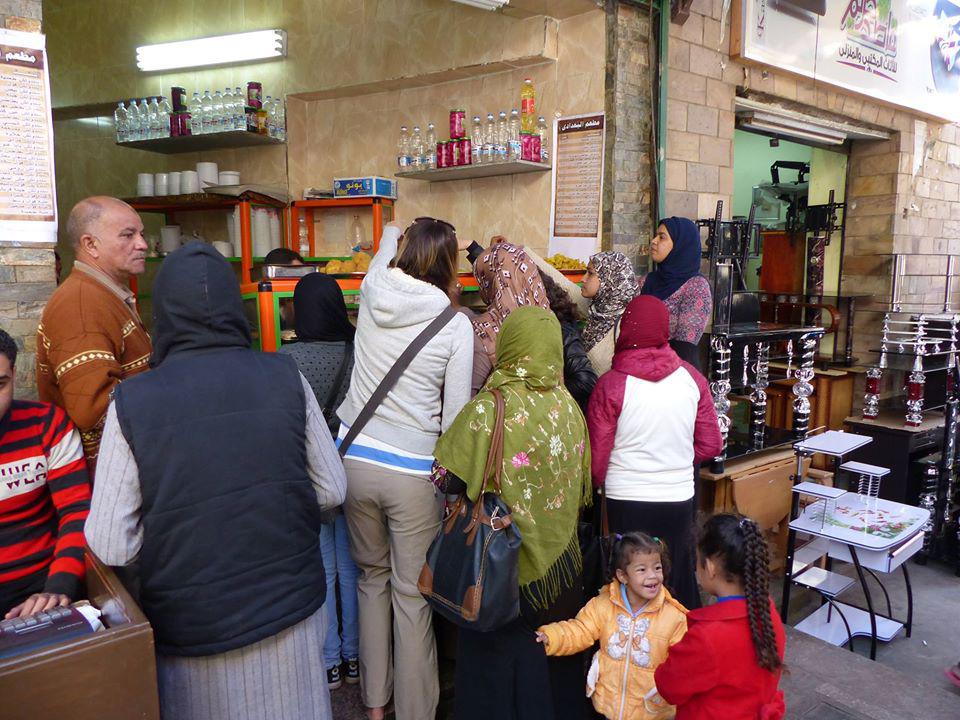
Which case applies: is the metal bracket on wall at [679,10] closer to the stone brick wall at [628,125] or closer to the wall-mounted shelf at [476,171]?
the stone brick wall at [628,125]

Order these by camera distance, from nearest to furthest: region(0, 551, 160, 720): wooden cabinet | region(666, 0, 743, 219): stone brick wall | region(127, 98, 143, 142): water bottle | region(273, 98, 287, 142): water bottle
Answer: region(0, 551, 160, 720): wooden cabinet
region(666, 0, 743, 219): stone brick wall
region(273, 98, 287, 142): water bottle
region(127, 98, 143, 142): water bottle

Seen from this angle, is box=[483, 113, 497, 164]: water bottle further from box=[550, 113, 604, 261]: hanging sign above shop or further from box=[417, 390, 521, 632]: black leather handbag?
box=[417, 390, 521, 632]: black leather handbag

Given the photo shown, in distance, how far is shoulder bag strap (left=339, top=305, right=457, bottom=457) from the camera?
2152mm

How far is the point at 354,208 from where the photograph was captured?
217 inches

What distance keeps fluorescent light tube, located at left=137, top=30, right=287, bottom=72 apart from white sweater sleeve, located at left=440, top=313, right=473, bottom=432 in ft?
14.5

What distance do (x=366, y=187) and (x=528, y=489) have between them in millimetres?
3624

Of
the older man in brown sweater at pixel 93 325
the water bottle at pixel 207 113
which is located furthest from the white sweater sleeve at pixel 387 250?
the water bottle at pixel 207 113

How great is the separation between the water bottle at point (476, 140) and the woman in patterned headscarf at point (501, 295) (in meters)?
1.99

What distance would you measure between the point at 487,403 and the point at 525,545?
0.44 metres

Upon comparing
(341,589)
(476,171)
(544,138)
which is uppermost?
(544,138)

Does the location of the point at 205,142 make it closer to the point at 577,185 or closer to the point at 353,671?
the point at 577,185

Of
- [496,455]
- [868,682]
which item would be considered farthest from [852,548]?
[496,455]

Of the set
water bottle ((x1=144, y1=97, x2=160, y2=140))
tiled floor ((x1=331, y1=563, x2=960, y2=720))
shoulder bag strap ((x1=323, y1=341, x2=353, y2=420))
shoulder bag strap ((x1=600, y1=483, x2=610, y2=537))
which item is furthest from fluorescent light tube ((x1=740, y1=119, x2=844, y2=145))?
water bottle ((x1=144, y1=97, x2=160, y2=140))

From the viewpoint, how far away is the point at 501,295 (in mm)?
2615
